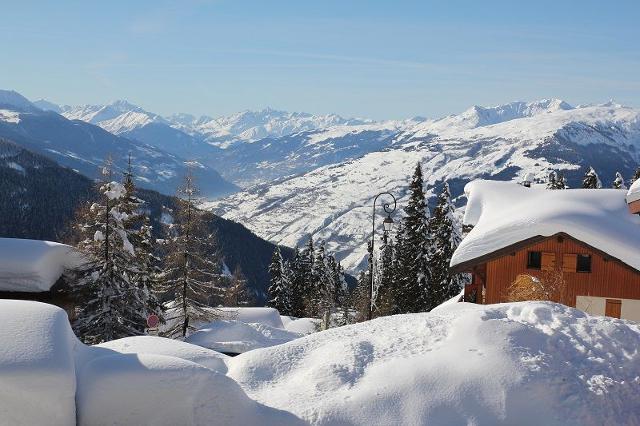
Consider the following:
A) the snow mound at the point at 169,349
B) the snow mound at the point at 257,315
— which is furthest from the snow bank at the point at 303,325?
the snow mound at the point at 169,349

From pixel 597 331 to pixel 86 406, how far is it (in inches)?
379

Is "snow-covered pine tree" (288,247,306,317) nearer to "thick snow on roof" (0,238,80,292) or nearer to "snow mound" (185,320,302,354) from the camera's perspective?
"snow mound" (185,320,302,354)

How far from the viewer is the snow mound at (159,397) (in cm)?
963

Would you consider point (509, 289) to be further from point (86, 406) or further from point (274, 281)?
point (274, 281)

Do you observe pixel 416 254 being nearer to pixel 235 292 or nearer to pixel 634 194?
pixel 235 292

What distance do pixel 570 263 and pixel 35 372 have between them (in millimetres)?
22022

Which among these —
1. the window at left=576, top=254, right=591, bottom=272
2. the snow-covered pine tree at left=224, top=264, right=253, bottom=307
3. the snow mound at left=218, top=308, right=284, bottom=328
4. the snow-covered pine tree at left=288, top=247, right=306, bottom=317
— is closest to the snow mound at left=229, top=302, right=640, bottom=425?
the window at left=576, top=254, right=591, bottom=272

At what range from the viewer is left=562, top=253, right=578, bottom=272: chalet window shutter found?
25.5 metres

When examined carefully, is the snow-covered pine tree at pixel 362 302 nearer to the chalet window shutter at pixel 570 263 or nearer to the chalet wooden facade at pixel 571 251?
the chalet wooden facade at pixel 571 251

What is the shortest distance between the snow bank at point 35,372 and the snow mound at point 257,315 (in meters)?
33.0

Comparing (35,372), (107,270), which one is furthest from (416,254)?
(35,372)

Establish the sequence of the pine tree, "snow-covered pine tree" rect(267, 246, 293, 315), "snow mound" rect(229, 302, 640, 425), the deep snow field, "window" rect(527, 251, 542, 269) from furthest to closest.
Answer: "snow-covered pine tree" rect(267, 246, 293, 315) → the pine tree → "window" rect(527, 251, 542, 269) → "snow mound" rect(229, 302, 640, 425) → the deep snow field

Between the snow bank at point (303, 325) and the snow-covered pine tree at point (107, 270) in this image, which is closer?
the snow-covered pine tree at point (107, 270)

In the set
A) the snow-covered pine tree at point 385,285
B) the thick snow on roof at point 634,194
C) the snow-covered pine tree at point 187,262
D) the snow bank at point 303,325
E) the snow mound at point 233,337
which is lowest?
the snow bank at point 303,325
